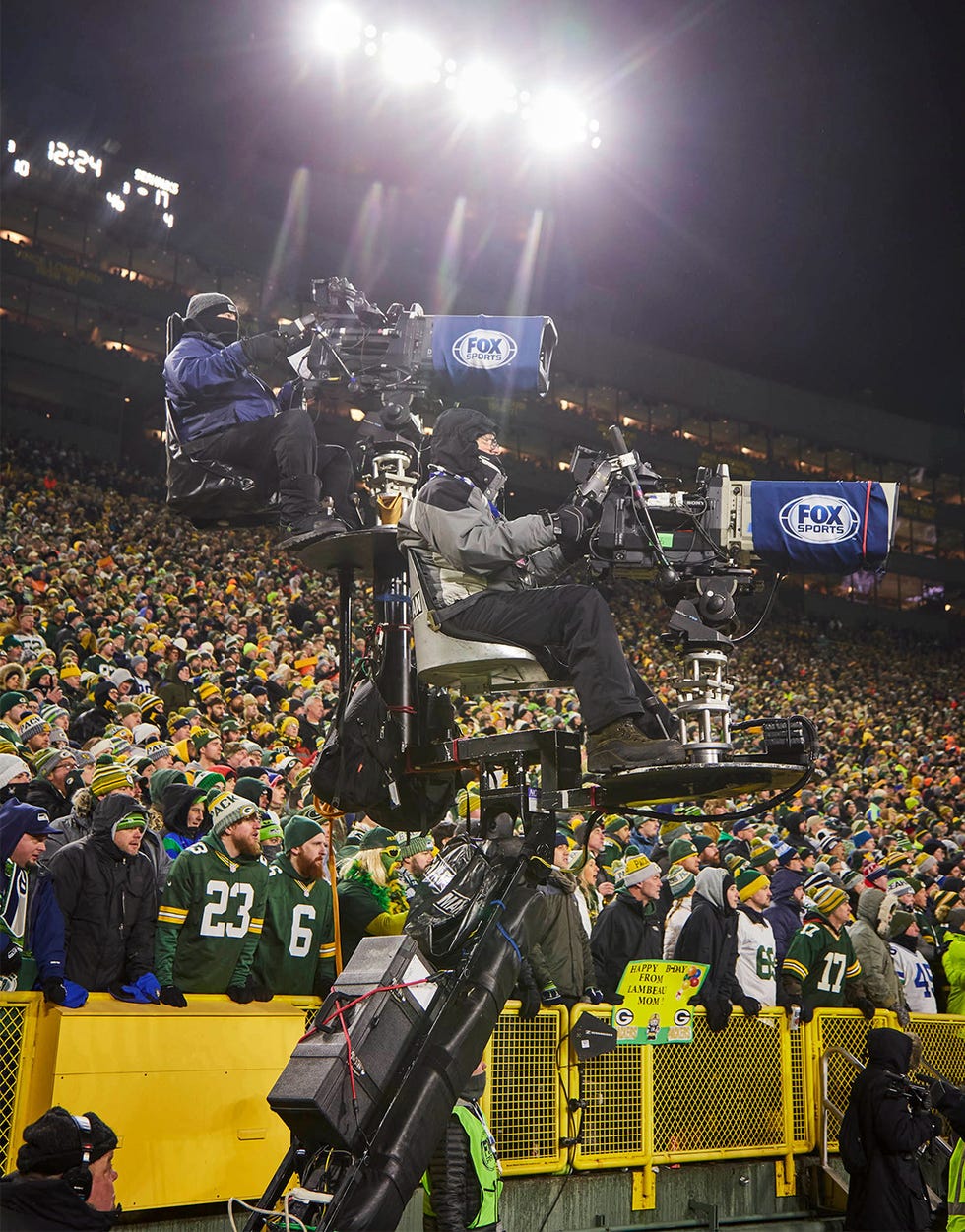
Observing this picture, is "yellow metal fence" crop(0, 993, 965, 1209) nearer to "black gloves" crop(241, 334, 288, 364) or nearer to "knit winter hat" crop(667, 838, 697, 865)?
"knit winter hat" crop(667, 838, 697, 865)

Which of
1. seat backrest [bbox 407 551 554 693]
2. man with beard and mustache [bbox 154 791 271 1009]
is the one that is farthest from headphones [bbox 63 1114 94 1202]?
seat backrest [bbox 407 551 554 693]

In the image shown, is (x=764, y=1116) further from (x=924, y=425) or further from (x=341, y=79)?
(x=924, y=425)

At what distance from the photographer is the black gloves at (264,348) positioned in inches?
195

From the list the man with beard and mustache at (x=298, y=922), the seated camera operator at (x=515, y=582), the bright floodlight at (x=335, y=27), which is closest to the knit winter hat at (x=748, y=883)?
the man with beard and mustache at (x=298, y=922)

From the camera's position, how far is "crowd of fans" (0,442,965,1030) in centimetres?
549

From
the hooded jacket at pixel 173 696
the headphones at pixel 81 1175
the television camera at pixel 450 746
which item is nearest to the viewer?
the headphones at pixel 81 1175

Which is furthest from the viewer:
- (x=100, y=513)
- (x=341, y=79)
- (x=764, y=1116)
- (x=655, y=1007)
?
(x=341, y=79)

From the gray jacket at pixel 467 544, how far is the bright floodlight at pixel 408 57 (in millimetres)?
26196

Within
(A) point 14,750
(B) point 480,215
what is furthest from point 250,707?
(B) point 480,215

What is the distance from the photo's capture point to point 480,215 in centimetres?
3931

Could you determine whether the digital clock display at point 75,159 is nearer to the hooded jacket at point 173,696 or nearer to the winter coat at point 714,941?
the hooded jacket at point 173,696

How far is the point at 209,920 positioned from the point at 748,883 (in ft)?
12.9

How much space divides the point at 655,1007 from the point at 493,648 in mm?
2977

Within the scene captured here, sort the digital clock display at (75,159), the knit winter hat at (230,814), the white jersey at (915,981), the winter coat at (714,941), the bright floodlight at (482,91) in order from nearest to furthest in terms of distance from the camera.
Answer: the knit winter hat at (230,814) < the winter coat at (714,941) < the white jersey at (915,981) < the bright floodlight at (482,91) < the digital clock display at (75,159)
